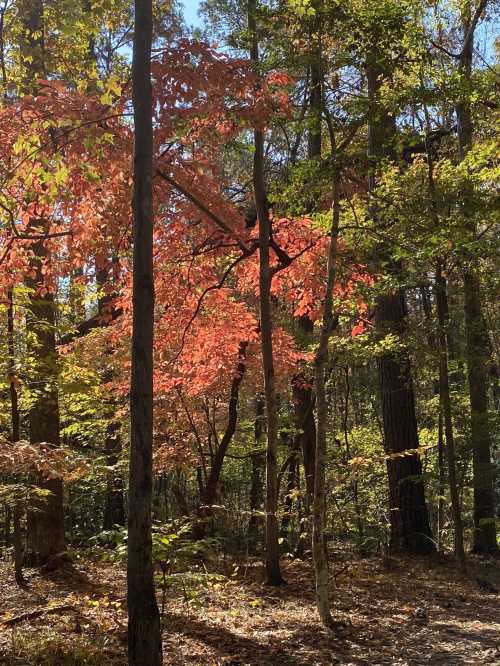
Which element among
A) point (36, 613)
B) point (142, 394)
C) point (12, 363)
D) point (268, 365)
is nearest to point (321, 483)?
point (268, 365)

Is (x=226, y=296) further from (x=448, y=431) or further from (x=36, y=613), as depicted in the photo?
(x=36, y=613)

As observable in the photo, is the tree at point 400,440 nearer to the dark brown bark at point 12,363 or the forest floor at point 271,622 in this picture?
the forest floor at point 271,622

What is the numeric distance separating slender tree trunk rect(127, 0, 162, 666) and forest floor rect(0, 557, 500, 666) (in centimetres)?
82

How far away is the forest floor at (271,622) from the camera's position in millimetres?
4516

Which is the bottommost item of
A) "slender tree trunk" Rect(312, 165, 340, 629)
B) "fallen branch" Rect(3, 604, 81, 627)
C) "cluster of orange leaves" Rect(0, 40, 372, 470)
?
"fallen branch" Rect(3, 604, 81, 627)

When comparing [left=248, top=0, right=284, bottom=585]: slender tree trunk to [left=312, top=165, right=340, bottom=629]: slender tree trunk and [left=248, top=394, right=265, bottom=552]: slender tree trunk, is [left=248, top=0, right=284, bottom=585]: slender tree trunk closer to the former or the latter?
[left=312, top=165, right=340, bottom=629]: slender tree trunk

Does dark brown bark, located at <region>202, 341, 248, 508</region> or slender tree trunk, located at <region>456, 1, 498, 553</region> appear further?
slender tree trunk, located at <region>456, 1, 498, 553</region>

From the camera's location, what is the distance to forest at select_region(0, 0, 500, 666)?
4.69 meters

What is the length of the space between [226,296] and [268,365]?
4.71ft

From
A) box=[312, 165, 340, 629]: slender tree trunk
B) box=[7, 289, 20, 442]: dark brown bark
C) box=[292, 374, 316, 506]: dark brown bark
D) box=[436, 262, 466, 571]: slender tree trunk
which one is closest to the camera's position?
box=[312, 165, 340, 629]: slender tree trunk

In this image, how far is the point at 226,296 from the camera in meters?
7.91

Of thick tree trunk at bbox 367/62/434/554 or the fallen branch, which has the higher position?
thick tree trunk at bbox 367/62/434/554

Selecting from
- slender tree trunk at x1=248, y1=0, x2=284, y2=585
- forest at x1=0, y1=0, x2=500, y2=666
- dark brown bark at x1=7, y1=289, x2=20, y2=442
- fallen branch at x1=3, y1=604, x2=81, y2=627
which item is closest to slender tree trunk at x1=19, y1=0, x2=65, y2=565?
forest at x1=0, y1=0, x2=500, y2=666

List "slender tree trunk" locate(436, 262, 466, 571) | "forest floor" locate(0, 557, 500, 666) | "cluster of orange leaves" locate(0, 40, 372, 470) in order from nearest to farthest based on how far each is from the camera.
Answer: "forest floor" locate(0, 557, 500, 666), "cluster of orange leaves" locate(0, 40, 372, 470), "slender tree trunk" locate(436, 262, 466, 571)
